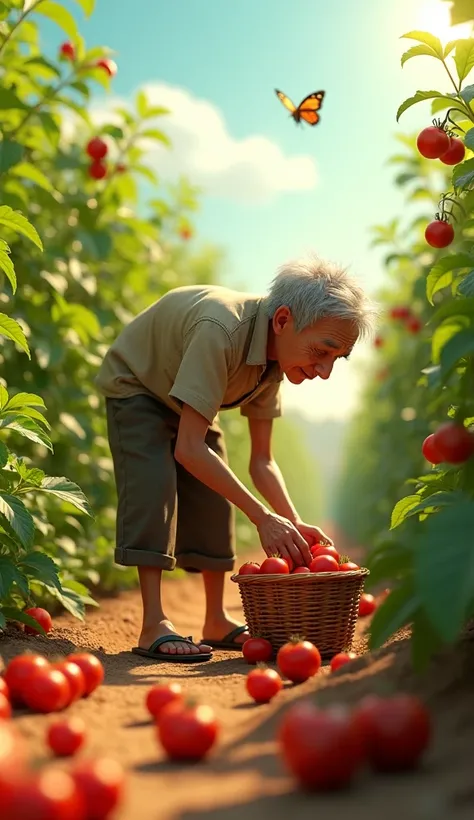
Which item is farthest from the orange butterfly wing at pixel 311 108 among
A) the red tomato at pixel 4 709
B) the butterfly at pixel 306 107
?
the red tomato at pixel 4 709

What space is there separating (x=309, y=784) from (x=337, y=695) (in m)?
0.66

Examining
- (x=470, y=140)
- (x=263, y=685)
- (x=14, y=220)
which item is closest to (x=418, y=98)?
(x=470, y=140)

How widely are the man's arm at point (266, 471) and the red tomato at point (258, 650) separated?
2.51 ft

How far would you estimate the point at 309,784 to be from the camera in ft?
5.67

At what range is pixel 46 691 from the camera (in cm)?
247

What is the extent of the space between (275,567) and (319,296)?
107 cm

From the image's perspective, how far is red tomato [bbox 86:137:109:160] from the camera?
512cm

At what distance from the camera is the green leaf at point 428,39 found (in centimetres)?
320

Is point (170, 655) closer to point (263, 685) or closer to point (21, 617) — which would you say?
point (21, 617)

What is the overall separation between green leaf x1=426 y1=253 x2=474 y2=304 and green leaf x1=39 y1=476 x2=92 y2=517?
1.53 m

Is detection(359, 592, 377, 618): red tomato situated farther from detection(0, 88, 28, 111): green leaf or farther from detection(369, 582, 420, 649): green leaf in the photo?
detection(0, 88, 28, 111): green leaf

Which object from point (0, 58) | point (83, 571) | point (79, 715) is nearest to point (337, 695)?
point (79, 715)

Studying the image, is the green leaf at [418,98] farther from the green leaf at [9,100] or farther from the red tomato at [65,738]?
the red tomato at [65,738]

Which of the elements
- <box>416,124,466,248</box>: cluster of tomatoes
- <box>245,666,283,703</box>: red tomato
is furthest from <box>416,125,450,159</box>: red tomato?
<box>245,666,283,703</box>: red tomato
